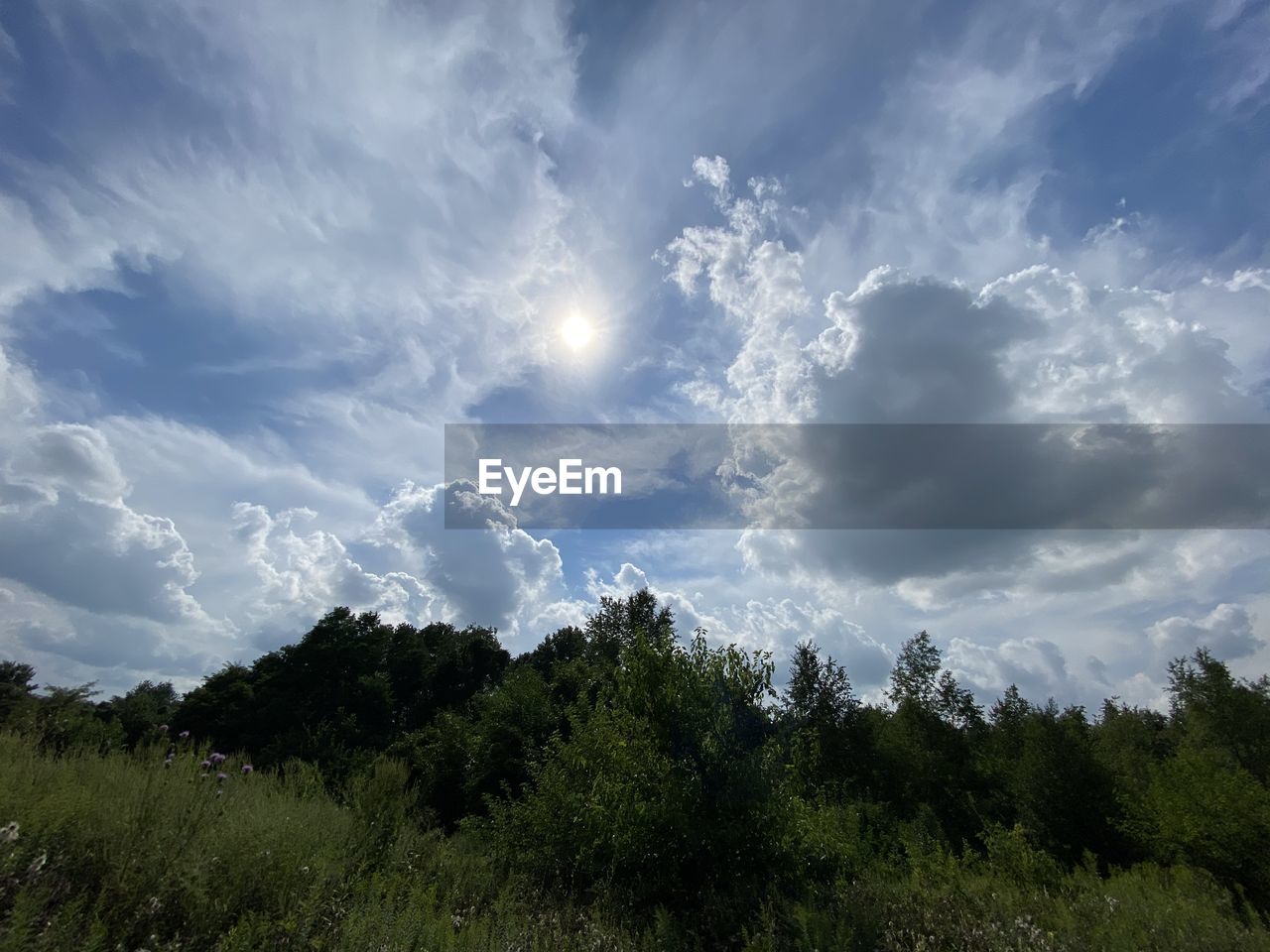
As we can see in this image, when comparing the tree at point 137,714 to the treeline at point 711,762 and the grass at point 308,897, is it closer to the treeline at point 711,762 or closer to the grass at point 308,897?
the treeline at point 711,762

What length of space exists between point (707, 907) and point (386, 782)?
7449mm

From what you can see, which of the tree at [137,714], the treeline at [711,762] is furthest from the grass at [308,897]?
the tree at [137,714]

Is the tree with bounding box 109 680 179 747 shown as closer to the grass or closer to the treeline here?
the treeline

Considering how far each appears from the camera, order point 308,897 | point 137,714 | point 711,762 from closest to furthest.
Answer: point 308,897 < point 711,762 < point 137,714

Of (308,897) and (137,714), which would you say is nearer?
(308,897)

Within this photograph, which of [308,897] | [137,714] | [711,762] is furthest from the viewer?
[137,714]

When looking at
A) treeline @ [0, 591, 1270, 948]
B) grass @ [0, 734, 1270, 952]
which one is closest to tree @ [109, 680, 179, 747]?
treeline @ [0, 591, 1270, 948]

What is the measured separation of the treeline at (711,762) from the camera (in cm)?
1044

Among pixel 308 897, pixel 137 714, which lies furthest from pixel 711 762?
pixel 137 714

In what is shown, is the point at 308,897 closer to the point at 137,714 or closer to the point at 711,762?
the point at 711,762

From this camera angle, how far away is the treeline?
34.2ft

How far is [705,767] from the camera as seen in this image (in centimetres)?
1064

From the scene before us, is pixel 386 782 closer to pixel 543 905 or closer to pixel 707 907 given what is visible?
pixel 543 905

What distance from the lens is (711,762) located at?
1064 cm
